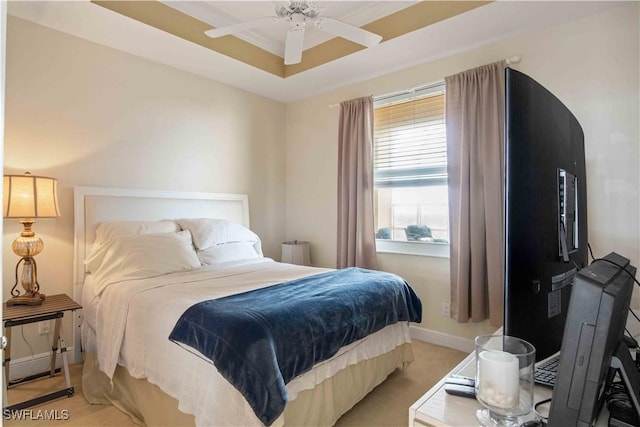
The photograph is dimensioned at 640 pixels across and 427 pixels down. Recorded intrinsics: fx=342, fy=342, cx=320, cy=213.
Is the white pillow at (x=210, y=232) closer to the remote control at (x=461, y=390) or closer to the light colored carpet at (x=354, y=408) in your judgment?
the light colored carpet at (x=354, y=408)

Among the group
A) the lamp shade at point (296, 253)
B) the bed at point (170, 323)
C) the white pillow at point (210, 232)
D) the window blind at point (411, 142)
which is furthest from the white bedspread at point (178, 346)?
the window blind at point (411, 142)

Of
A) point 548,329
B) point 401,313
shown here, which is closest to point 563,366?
point 548,329

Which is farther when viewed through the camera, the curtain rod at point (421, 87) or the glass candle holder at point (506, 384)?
the curtain rod at point (421, 87)

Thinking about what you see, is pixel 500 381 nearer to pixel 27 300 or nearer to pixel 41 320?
pixel 41 320

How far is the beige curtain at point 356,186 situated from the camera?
3.54 meters

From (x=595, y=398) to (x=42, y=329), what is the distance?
10.9ft

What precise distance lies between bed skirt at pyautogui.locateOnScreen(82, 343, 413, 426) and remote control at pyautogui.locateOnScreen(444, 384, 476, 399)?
99 cm

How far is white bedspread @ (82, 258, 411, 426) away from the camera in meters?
1.49

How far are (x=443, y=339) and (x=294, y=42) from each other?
2.81 m

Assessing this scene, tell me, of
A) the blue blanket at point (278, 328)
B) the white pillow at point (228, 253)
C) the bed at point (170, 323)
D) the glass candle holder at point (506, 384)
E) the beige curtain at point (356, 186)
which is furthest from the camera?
the beige curtain at point (356, 186)

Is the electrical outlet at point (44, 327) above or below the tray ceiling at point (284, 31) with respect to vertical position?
below

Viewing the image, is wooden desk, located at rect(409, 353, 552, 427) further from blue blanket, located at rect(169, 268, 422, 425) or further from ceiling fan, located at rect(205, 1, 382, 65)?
ceiling fan, located at rect(205, 1, 382, 65)

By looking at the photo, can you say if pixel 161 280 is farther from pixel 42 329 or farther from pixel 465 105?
pixel 465 105

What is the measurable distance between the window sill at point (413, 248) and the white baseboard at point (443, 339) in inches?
28.6
